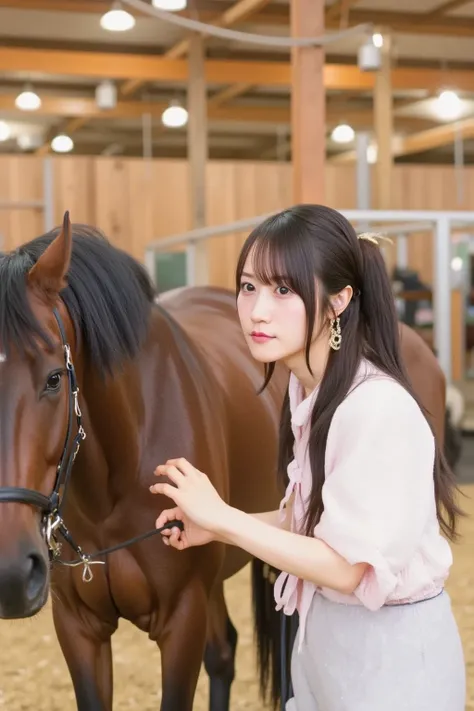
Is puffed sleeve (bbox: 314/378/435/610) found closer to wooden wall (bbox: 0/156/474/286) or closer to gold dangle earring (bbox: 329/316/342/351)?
gold dangle earring (bbox: 329/316/342/351)

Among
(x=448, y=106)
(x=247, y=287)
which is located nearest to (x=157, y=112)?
(x=448, y=106)

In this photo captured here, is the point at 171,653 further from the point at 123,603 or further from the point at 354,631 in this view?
the point at 354,631

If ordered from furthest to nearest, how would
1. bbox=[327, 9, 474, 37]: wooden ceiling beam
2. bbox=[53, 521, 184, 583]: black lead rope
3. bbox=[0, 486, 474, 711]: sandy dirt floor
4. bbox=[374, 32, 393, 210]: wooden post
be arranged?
bbox=[374, 32, 393, 210]: wooden post → bbox=[327, 9, 474, 37]: wooden ceiling beam → bbox=[0, 486, 474, 711]: sandy dirt floor → bbox=[53, 521, 184, 583]: black lead rope

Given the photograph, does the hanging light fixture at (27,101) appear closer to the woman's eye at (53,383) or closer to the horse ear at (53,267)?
the horse ear at (53,267)

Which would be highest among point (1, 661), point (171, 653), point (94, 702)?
point (171, 653)

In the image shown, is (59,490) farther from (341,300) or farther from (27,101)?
(27,101)

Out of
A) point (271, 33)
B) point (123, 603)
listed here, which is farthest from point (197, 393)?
point (271, 33)

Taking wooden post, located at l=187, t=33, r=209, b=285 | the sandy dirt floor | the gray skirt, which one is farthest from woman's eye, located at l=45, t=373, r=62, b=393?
wooden post, located at l=187, t=33, r=209, b=285

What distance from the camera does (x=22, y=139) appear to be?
12227 mm

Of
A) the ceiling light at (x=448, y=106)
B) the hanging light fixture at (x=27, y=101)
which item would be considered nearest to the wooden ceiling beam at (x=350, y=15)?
the ceiling light at (x=448, y=106)

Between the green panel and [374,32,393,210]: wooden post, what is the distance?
6.68 ft

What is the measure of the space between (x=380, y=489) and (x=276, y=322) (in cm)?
26

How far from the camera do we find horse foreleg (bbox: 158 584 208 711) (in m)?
1.82

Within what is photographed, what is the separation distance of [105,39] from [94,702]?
765 cm
